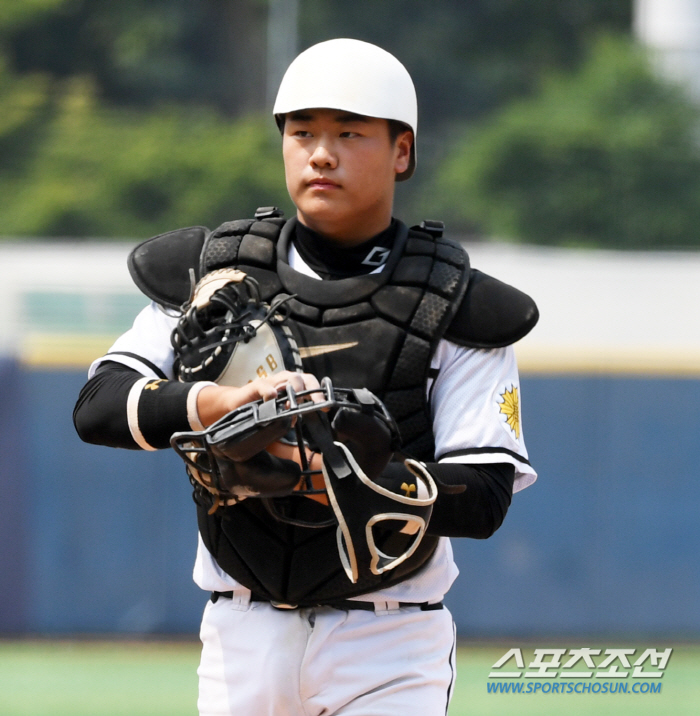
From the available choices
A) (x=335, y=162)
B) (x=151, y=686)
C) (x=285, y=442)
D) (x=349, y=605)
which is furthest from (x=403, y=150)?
(x=151, y=686)

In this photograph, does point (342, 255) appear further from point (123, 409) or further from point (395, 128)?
point (123, 409)

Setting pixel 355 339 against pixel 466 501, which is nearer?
pixel 466 501

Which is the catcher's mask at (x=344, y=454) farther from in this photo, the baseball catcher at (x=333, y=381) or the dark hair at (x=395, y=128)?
the dark hair at (x=395, y=128)

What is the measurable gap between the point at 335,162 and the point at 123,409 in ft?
2.01

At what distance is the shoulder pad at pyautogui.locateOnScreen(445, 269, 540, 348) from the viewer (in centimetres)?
250

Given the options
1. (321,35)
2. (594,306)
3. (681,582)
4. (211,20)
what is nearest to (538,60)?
(321,35)

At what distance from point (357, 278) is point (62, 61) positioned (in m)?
16.7

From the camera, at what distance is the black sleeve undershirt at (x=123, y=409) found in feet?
7.67

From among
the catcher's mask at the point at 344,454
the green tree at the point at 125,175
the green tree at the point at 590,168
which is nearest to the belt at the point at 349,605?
the catcher's mask at the point at 344,454

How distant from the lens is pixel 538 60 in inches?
760

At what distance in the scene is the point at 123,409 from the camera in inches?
94.6

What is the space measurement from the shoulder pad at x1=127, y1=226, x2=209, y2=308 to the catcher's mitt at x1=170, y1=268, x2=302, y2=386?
0.17 meters

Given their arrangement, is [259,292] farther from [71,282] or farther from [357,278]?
[71,282]

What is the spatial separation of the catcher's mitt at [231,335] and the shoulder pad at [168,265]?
0.17 m
